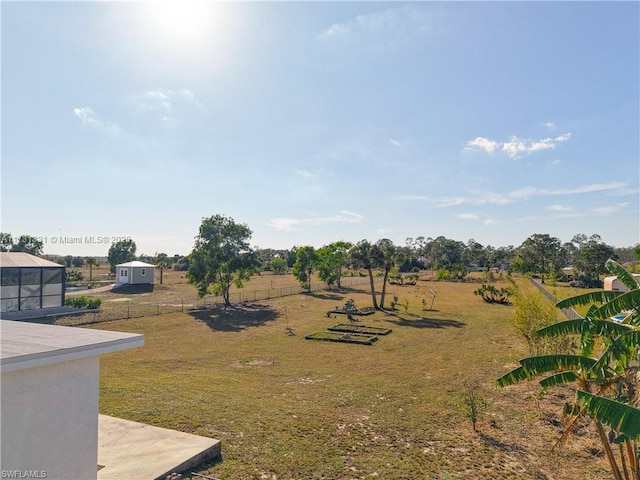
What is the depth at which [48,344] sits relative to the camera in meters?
7.15

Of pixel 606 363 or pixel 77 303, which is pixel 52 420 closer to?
pixel 606 363

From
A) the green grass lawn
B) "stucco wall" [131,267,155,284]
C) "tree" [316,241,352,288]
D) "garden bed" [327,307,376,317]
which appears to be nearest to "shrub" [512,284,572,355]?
the green grass lawn

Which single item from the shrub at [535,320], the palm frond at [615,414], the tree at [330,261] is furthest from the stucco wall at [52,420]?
the tree at [330,261]

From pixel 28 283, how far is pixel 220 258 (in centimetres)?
1534

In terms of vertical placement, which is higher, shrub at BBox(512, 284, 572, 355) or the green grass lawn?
shrub at BBox(512, 284, 572, 355)

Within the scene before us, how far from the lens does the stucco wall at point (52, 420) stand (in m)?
6.52

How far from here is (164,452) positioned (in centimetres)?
948

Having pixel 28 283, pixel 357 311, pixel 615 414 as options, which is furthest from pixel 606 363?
pixel 28 283

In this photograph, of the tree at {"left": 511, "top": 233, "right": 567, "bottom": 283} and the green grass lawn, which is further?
the tree at {"left": 511, "top": 233, "right": 567, "bottom": 283}

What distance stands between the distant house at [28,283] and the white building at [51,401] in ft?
75.3

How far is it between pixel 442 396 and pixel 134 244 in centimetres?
8562

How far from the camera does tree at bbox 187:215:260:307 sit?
120 feet

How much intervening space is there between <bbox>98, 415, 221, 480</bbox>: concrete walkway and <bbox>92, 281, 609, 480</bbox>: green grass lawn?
22.5 inches

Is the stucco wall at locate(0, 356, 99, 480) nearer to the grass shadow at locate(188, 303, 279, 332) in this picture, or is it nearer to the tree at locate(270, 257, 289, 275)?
the grass shadow at locate(188, 303, 279, 332)
